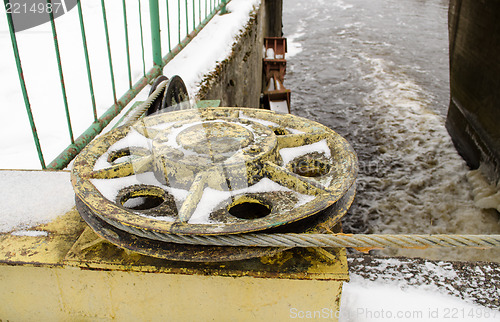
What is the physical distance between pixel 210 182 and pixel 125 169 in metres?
0.46

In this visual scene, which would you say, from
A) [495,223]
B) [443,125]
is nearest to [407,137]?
[443,125]

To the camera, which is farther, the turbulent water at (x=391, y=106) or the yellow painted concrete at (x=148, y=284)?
the turbulent water at (x=391, y=106)

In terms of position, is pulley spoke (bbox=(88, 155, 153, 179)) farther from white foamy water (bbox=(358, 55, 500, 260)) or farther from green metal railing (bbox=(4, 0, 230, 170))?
white foamy water (bbox=(358, 55, 500, 260))

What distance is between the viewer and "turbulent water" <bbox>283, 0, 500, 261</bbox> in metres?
6.42

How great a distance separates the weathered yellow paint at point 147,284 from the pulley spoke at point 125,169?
28 cm

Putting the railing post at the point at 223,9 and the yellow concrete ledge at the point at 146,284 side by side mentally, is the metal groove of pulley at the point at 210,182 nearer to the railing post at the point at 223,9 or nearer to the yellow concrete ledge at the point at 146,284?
the yellow concrete ledge at the point at 146,284

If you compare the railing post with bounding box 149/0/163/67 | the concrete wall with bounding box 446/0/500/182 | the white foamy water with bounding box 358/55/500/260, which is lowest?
the white foamy water with bounding box 358/55/500/260

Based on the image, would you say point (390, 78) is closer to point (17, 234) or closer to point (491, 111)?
point (491, 111)

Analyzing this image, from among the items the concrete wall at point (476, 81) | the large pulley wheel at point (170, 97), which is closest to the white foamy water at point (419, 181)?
the concrete wall at point (476, 81)

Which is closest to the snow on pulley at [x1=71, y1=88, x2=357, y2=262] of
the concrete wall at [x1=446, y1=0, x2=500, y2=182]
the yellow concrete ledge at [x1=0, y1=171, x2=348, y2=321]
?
the yellow concrete ledge at [x1=0, y1=171, x2=348, y2=321]

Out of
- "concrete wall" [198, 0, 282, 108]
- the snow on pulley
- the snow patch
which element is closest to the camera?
the snow on pulley

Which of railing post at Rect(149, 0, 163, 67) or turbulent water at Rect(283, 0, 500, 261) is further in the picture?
turbulent water at Rect(283, 0, 500, 261)

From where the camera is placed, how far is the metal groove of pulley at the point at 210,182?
1.60 metres

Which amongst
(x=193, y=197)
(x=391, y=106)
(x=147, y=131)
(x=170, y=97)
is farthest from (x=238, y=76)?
(x=391, y=106)
